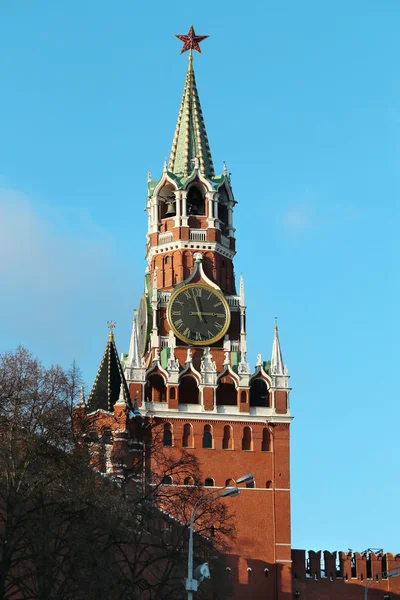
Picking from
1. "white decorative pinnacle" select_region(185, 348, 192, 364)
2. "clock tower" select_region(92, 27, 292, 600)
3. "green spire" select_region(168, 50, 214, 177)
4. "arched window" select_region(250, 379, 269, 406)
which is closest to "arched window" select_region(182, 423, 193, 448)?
"clock tower" select_region(92, 27, 292, 600)

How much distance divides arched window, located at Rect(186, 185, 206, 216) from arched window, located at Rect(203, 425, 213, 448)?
558 inches

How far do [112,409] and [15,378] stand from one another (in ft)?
84.5

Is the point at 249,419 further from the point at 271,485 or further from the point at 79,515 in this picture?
the point at 79,515

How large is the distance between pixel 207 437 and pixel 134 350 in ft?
19.6

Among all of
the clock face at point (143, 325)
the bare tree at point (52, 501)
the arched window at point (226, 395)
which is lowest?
the bare tree at point (52, 501)

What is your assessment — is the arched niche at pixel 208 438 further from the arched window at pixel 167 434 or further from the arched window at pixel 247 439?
the arched window at pixel 167 434

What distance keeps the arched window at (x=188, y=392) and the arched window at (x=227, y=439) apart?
2474mm

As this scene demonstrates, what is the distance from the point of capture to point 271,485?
7162 cm

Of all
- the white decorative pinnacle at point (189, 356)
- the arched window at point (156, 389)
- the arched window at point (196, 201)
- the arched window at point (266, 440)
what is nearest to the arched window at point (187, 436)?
the arched window at point (156, 389)

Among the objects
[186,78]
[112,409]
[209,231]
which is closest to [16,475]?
[112,409]

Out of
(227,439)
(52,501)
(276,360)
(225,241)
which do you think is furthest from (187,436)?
(52,501)

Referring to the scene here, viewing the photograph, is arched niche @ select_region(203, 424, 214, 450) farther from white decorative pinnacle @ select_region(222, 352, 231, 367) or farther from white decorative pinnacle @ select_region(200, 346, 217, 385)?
white decorative pinnacle @ select_region(222, 352, 231, 367)

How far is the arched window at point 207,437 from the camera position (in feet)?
237

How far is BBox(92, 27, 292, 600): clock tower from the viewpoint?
232 feet
